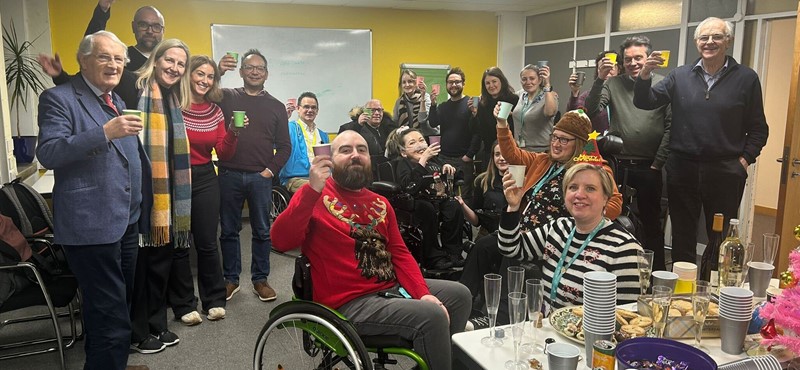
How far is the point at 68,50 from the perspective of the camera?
5.95 meters

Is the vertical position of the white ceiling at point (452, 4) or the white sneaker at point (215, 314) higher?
the white ceiling at point (452, 4)

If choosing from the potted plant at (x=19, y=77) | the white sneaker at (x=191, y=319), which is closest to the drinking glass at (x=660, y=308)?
the white sneaker at (x=191, y=319)

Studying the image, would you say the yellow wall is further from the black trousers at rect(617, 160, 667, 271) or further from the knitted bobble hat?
the knitted bobble hat

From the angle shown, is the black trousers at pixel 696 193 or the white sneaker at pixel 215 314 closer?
the black trousers at pixel 696 193

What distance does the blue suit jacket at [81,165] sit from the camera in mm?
2072

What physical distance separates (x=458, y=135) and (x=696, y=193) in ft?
6.75

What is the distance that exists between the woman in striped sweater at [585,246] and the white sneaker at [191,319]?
215 cm

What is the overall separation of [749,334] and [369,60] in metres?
6.20

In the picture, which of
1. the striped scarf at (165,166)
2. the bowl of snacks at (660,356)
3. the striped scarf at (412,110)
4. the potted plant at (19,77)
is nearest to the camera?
the bowl of snacks at (660,356)

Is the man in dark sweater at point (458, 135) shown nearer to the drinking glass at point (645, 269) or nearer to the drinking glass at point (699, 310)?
the drinking glass at point (645, 269)

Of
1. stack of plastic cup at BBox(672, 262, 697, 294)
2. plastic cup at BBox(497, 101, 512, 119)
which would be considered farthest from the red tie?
stack of plastic cup at BBox(672, 262, 697, 294)

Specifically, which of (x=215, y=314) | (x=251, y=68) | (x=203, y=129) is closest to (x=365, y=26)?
(x=251, y=68)

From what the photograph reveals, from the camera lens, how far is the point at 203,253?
3289mm

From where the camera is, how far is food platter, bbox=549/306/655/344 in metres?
1.42
